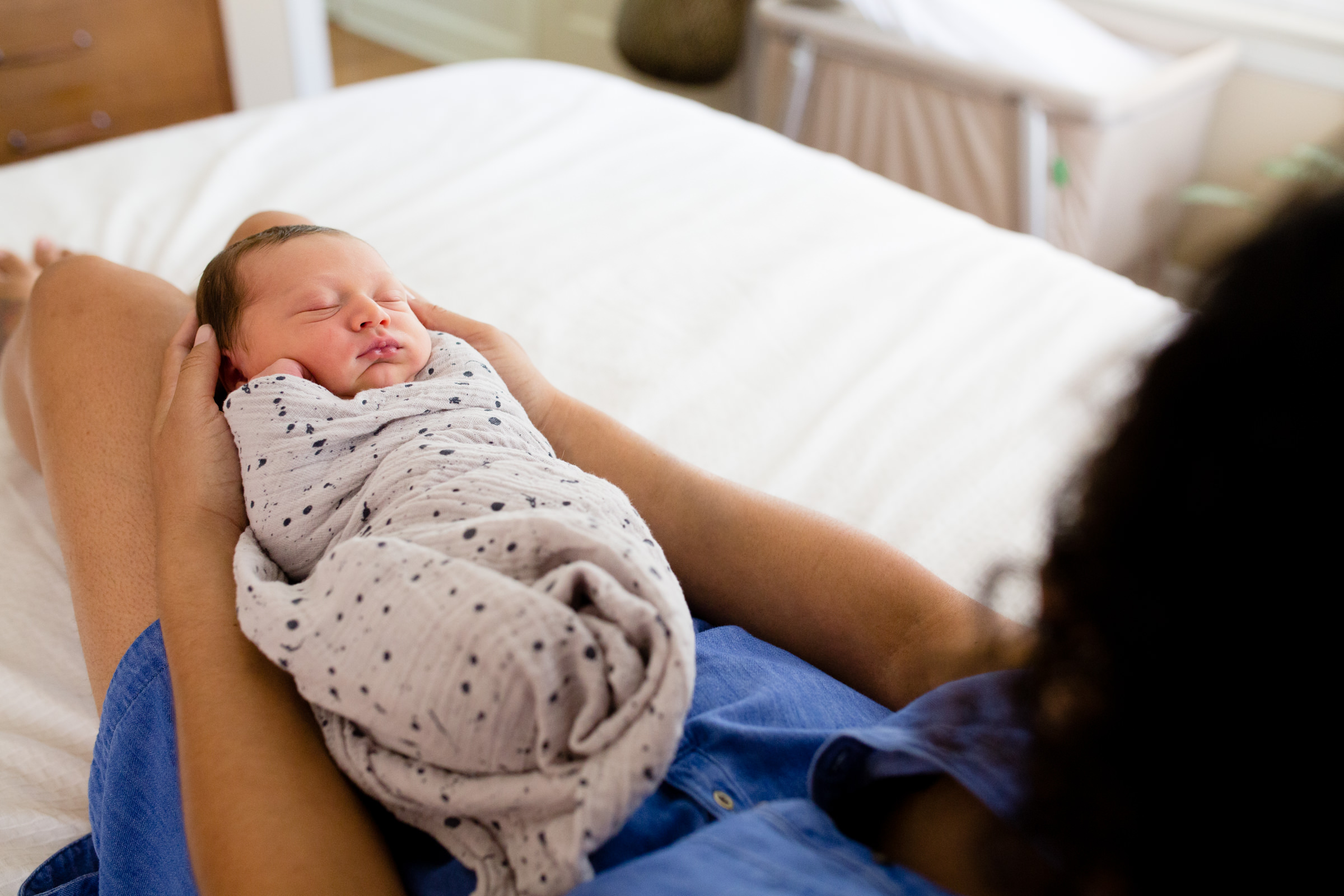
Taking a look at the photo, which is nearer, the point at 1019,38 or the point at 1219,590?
the point at 1219,590

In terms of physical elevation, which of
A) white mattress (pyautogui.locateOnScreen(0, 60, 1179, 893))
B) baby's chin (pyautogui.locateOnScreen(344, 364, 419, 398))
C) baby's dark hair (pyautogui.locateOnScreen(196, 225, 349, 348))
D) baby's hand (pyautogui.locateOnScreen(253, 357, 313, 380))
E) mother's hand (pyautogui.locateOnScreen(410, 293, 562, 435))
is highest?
baby's dark hair (pyautogui.locateOnScreen(196, 225, 349, 348))

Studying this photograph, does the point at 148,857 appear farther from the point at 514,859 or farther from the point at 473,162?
the point at 473,162

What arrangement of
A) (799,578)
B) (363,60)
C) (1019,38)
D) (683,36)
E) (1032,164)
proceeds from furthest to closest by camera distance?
(363,60), (683,36), (1019,38), (1032,164), (799,578)

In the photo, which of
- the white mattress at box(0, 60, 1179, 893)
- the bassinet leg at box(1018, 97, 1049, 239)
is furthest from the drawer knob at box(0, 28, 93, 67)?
the bassinet leg at box(1018, 97, 1049, 239)

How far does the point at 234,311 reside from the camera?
87cm

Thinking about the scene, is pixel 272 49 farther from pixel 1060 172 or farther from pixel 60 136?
pixel 1060 172

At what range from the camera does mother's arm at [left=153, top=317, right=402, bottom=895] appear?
1.79 ft

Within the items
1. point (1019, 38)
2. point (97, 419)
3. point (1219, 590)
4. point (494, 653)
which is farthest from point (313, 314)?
point (1019, 38)

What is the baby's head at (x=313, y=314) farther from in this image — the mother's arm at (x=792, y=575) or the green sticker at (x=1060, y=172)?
the green sticker at (x=1060, y=172)

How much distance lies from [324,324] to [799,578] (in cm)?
46

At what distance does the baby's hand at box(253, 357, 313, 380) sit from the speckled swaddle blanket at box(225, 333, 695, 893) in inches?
6.8

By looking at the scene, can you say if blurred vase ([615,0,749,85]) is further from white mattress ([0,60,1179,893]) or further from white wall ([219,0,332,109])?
white mattress ([0,60,1179,893])

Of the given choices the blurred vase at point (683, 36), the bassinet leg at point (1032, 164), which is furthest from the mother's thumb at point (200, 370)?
the blurred vase at point (683, 36)

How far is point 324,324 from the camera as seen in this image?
85 cm
